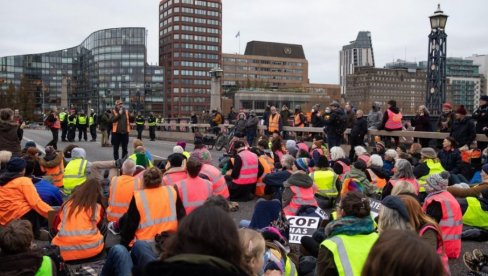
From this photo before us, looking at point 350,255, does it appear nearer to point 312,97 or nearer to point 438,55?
point 438,55

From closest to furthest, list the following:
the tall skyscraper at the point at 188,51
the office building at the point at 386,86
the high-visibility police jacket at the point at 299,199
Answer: the high-visibility police jacket at the point at 299,199 < the tall skyscraper at the point at 188,51 < the office building at the point at 386,86

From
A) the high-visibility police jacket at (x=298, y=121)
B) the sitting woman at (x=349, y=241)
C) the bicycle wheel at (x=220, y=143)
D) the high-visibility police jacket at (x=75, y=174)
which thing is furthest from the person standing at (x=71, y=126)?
the sitting woman at (x=349, y=241)

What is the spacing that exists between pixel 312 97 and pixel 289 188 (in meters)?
129

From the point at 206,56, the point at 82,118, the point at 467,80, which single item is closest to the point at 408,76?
the point at 467,80

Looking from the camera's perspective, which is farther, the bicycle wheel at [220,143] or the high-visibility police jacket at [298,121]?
the bicycle wheel at [220,143]

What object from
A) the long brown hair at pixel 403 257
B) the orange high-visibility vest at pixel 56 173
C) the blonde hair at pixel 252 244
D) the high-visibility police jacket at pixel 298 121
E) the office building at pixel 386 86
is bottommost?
the orange high-visibility vest at pixel 56 173

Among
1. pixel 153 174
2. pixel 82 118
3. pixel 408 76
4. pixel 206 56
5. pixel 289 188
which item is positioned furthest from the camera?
pixel 408 76

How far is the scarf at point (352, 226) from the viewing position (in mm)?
4336

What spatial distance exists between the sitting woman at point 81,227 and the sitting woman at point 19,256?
1.83 metres

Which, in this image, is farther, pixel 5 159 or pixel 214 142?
pixel 214 142

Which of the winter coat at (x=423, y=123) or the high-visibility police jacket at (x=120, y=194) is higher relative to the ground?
the winter coat at (x=423, y=123)

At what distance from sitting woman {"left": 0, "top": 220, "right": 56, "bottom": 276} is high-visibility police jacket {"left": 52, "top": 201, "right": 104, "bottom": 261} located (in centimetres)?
183

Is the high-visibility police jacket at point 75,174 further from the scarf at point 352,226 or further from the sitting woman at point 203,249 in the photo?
the sitting woman at point 203,249

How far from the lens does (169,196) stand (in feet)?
20.7
